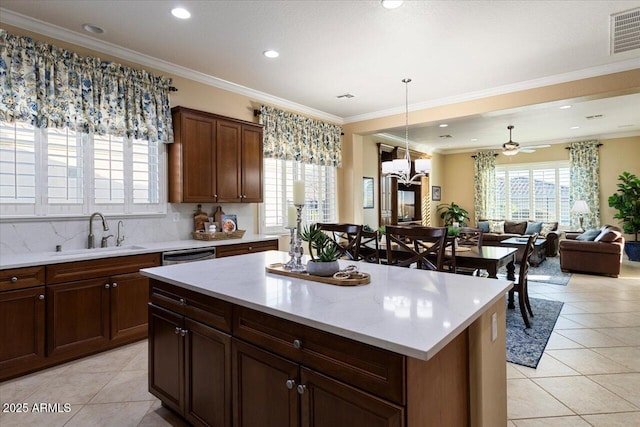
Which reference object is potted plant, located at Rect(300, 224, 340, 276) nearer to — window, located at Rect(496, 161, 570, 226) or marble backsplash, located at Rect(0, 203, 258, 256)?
marble backsplash, located at Rect(0, 203, 258, 256)

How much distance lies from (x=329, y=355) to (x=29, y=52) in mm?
3609

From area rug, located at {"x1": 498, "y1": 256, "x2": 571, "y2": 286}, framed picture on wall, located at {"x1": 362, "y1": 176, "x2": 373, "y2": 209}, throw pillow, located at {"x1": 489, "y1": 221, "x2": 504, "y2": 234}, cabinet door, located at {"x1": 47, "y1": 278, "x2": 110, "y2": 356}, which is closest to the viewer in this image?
cabinet door, located at {"x1": 47, "y1": 278, "x2": 110, "y2": 356}

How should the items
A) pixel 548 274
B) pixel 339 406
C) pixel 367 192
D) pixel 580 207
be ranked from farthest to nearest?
pixel 580 207
pixel 367 192
pixel 548 274
pixel 339 406

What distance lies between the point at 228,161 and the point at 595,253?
6.60 metres

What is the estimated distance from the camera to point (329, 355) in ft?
4.12

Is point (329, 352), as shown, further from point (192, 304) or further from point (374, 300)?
point (192, 304)

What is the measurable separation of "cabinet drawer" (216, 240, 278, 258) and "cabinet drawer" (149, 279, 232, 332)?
166 centimetres

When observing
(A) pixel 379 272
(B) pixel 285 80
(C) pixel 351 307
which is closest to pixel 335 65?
(B) pixel 285 80

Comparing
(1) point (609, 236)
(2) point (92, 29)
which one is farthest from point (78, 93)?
(1) point (609, 236)

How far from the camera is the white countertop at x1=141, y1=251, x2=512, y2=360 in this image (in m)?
1.13

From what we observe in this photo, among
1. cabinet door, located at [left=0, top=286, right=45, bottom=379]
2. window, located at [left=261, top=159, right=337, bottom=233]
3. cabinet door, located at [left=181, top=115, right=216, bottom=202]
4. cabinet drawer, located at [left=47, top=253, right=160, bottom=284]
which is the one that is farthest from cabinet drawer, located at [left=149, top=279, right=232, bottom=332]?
window, located at [left=261, top=159, right=337, bottom=233]

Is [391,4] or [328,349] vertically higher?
[391,4]

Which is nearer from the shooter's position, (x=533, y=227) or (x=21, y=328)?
(x=21, y=328)

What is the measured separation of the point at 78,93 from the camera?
3.23m
